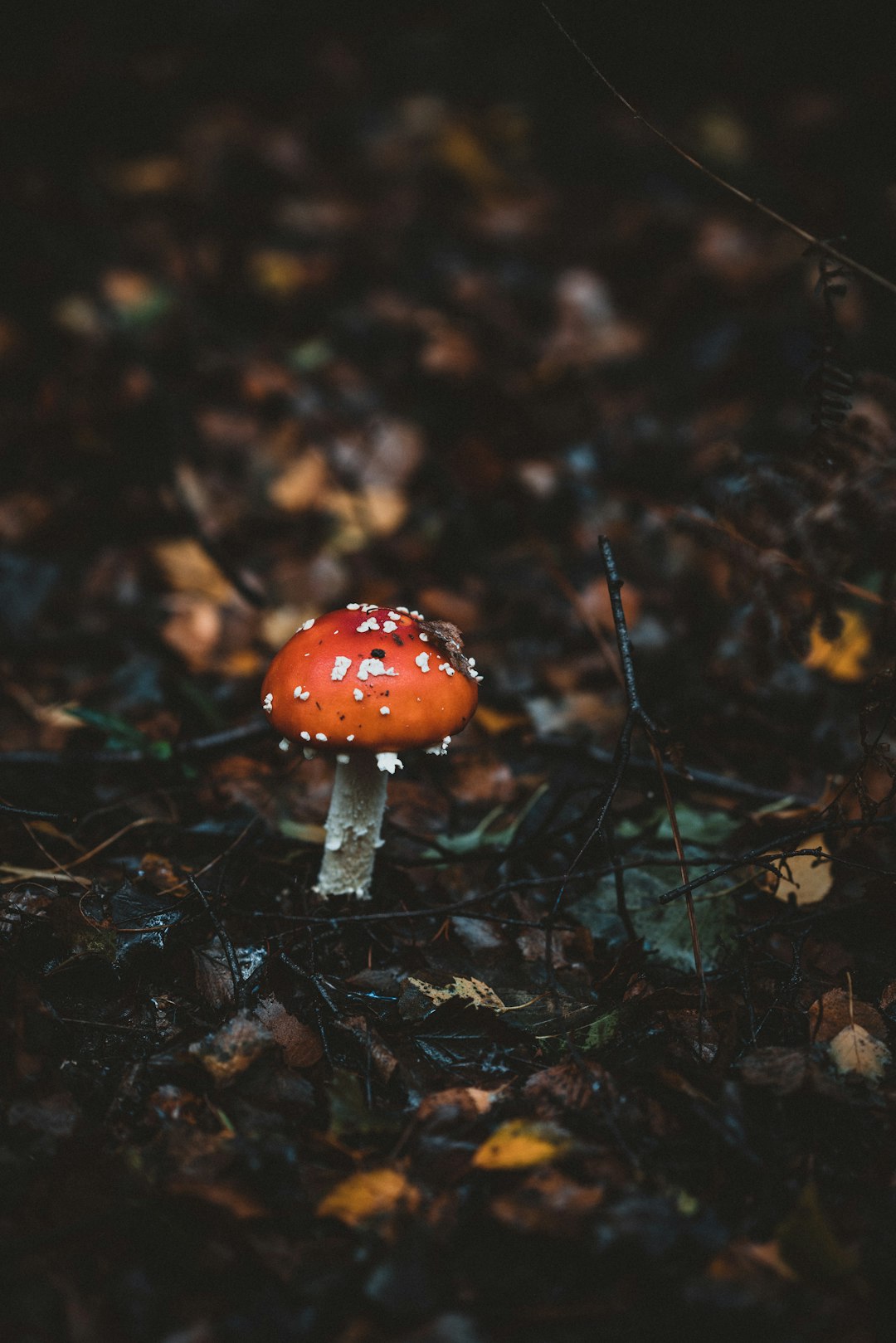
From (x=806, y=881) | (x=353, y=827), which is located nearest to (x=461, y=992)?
(x=353, y=827)

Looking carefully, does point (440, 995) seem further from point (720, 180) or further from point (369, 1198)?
point (720, 180)

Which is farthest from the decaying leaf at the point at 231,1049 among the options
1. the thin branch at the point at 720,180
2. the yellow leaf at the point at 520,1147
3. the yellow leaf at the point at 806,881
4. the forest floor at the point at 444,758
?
the thin branch at the point at 720,180

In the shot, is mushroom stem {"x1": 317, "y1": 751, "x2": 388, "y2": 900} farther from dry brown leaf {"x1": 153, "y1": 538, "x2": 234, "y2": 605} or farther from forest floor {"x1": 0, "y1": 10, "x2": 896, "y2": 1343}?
dry brown leaf {"x1": 153, "y1": 538, "x2": 234, "y2": 605}

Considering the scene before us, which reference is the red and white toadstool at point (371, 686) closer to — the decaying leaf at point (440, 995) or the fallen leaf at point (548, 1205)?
the decaying leaf at point (440, 995)

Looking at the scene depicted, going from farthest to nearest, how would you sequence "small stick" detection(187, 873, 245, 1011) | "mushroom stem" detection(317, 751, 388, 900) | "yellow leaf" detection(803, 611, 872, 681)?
"yellow leaf" detection(803, 611, 872, 681) → "mushroom stem" detection(317, 751, 388, 900) → "small stick" detection(187, 873, 245, 1011)

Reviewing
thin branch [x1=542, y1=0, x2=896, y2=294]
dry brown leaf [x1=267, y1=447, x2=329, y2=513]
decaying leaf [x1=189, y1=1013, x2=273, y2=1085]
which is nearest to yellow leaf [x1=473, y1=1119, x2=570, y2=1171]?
decaying leaf [x1=189, y1=1013, x2=273, y2=1085]
